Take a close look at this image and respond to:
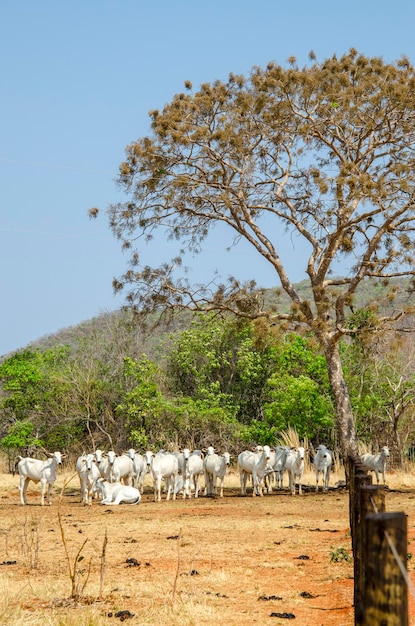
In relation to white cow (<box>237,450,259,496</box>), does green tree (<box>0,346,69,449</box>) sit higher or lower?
higher

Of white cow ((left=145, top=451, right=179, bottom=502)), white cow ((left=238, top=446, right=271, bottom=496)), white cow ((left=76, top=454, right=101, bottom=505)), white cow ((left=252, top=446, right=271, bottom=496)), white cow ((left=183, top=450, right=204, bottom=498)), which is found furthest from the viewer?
white cow ((left=183, top=450, right=204, bottom=498))

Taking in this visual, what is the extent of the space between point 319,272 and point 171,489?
7651 millimetres

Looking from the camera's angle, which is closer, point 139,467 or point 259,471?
point 259,471

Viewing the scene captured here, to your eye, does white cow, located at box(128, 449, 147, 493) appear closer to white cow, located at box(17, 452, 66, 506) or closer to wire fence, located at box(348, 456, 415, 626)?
white cow, located at box(17, 452, 66, 506)

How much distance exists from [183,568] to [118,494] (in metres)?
11.3

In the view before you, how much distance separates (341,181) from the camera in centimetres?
2394

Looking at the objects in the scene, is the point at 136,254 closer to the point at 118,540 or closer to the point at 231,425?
the point at 231,425

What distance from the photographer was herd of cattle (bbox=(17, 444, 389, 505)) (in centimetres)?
2239

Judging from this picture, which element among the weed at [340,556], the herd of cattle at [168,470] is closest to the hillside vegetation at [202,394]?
the herd of cattle at [168,470]

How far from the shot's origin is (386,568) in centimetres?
436

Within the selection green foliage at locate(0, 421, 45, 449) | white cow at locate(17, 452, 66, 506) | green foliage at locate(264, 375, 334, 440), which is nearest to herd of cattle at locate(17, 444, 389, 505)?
white cow at locate(17, 452, 66, 506)

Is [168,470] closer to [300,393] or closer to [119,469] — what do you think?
[119,469]

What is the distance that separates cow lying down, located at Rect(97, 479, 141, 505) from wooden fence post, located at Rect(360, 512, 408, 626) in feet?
59.8

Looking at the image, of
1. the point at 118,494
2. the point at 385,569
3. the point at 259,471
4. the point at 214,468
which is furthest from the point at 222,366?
the point at 385,569
